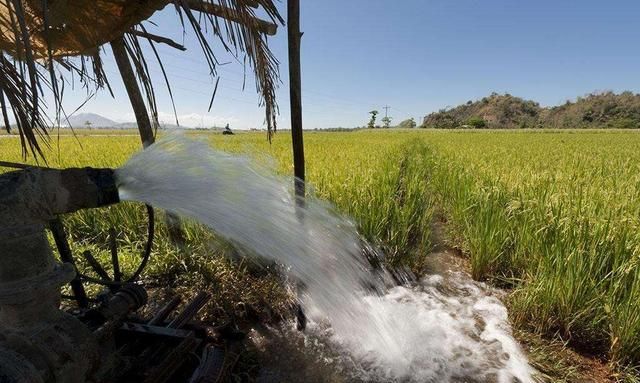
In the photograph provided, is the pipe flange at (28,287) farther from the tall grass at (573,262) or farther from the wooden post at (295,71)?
the tall grass at (573,262)

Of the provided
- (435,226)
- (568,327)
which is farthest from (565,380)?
(435,226)

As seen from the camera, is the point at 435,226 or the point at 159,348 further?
the point at 435,226

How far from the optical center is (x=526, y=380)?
177cm

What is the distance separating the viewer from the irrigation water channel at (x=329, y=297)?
1252mm

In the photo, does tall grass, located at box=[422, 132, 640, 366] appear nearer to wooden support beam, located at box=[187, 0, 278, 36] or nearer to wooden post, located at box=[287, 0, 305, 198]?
wooden post, located at box=[287, 0, 305, 198]

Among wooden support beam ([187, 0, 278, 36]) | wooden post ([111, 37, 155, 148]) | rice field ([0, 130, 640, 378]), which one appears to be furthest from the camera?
wooden post ([111, 37, 155, 148])

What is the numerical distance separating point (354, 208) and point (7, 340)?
2.52 meters

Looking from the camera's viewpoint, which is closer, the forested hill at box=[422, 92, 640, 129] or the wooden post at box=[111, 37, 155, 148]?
the wooden post at box=[111, 37, 155, 148]

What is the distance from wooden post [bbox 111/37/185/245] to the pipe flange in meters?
1.81

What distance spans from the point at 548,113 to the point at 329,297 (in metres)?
Answer: 96.3

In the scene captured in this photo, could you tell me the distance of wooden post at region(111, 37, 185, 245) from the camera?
2.30 meters

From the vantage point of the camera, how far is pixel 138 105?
8.39 feet

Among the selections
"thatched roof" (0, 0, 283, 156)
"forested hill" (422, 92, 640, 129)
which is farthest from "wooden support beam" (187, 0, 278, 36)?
"forested hill" (422, 92, 640, 129)

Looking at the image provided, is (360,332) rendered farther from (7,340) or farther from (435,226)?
(435,226)
